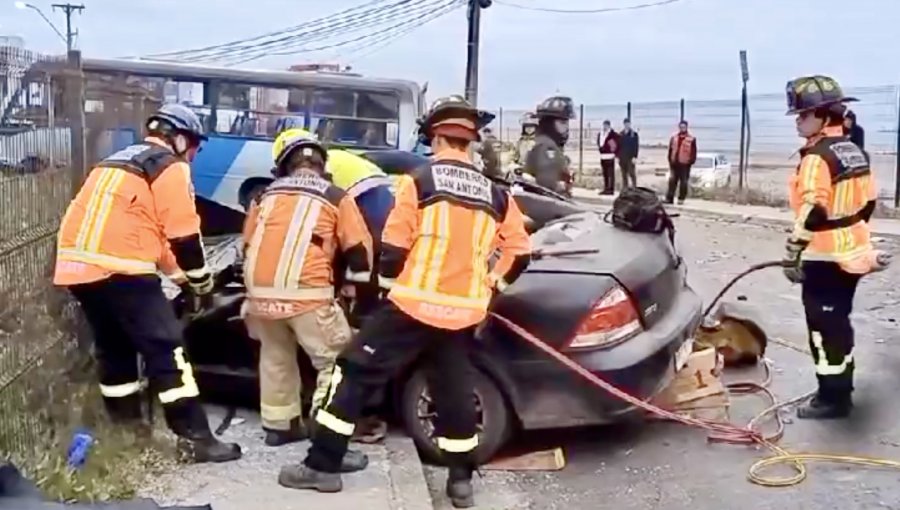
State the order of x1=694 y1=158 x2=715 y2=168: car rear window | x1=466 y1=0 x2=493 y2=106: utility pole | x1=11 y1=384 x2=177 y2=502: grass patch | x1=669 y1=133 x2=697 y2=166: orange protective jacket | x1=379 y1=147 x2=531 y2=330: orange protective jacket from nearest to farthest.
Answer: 1. x1=11 y1=384 x2=177 y2=502: grass patch
2. x1=379 y1=147 x2=531 y2=330: orange protective jacket
3. x1=466 y1=0 x2=493 y2=106: utility pole
4. x1=669 y1=133 x2=697 y2=166: orange protective jacket
5. x1=694 y1=158 x2=715 y2=168: car rear window

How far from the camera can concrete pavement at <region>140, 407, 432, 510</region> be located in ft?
15.9

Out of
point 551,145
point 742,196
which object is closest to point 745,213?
point 742,196

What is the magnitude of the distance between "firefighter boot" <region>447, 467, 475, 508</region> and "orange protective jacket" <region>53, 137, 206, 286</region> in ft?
4.73

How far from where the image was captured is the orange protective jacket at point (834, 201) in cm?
634

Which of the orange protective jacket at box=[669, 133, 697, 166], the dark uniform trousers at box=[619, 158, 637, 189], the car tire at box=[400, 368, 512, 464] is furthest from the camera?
the dark uniform trousers at box=[619, 158, 637, 189]

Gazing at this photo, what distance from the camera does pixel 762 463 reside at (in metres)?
5.73

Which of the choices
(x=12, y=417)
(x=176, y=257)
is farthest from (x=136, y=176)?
(x=12, y=417)

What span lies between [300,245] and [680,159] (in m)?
17.2

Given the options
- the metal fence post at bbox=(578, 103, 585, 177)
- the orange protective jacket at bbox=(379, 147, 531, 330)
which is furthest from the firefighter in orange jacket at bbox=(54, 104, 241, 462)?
the metal fence post at bbox=(578, 103, 585, 177)

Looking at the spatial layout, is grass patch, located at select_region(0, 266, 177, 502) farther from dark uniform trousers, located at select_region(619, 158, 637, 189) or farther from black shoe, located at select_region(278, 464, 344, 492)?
dark uniform trousers, located at select_region(619, 158, 637, 189)

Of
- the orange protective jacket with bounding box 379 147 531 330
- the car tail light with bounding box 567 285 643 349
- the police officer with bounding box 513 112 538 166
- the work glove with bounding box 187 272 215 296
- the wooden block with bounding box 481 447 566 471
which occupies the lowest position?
the wooden block with bounding box 481 447 566 471

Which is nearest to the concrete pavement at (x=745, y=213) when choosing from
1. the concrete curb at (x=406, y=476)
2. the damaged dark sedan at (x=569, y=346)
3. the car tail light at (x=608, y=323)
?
the damaged dark sedan at (x=569, y=346)

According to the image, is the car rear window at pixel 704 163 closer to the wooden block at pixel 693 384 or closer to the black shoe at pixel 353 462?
the wooden block at pixel 693 384

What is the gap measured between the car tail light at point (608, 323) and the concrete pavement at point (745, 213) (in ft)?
36.5
